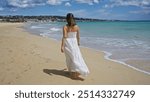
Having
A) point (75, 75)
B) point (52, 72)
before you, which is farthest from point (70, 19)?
point (52, 72)

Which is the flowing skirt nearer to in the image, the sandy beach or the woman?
the woman

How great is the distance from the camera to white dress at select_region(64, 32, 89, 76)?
719 centimetres

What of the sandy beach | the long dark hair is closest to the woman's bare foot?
the sandy beach

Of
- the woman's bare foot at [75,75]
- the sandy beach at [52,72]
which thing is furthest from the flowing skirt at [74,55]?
the sandy beach at [52,72]

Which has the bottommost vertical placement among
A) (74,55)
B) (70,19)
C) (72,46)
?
(74,55)

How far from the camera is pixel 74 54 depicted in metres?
7.21

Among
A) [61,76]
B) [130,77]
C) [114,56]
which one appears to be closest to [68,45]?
[61,76]

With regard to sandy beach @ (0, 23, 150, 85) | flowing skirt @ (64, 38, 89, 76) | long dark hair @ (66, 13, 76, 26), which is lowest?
sandy beach @ (0, 23, 150, 85)

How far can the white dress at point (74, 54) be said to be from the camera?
23.6 feet

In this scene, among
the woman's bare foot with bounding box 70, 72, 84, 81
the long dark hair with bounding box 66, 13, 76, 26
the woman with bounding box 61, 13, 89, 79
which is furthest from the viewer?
the woman's bare foot with bounding box 70, 72, 84, 81

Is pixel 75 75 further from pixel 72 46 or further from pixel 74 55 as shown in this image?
pixel 72 46

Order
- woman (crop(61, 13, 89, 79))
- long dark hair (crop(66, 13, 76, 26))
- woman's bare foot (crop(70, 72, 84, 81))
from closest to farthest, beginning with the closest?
long dark hair (crop(66, 13, 76, 26)) → woman (crop(61, 13, 89, 79)) → woman's bare foot (crop(70, 72, 84, 81))

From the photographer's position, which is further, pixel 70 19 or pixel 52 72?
pixel 52 72

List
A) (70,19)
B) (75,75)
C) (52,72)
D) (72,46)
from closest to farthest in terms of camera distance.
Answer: (70,19)
(72,46)
(75,75)
(52,72)
